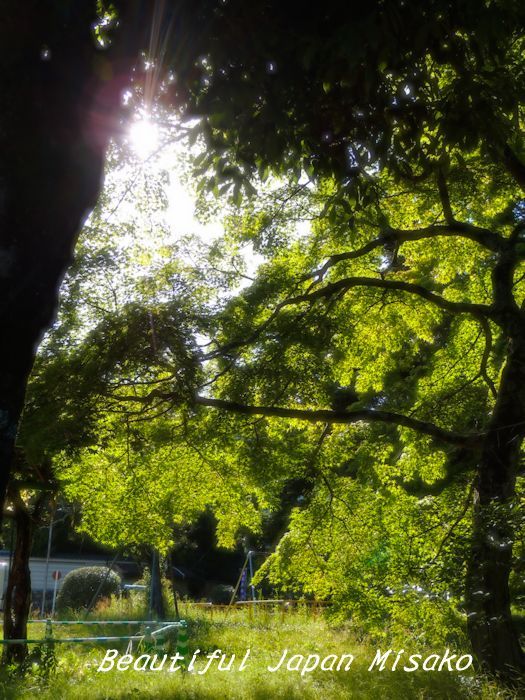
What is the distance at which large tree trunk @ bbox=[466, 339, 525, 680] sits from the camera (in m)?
5.54

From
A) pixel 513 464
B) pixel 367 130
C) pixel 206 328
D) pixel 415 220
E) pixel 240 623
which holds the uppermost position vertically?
pixel 415 220

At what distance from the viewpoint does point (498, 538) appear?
213 inches

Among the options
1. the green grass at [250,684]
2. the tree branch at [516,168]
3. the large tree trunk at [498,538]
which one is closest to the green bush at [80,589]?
the green grass at [250,684]

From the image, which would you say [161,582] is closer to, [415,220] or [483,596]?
[415,220]

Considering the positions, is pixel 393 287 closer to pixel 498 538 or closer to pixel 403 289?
pixel 403 289

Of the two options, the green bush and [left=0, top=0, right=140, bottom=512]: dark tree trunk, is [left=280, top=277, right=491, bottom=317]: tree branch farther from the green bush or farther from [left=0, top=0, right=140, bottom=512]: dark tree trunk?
the green bush

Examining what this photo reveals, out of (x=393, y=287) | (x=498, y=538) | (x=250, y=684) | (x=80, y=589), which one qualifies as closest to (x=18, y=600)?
(x=250, y=684)

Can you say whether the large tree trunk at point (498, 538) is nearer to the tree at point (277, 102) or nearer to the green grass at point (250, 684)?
the tree at point (277, 102)

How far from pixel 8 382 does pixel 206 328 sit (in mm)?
5609

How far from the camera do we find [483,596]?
6039mm

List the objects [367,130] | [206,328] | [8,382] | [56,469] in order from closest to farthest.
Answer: [8,382] → [367,130] → [206,328] → [56,469]

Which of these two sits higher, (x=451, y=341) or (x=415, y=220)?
(x=415, y=220)

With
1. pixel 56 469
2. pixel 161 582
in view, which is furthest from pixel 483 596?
pixel 161 582

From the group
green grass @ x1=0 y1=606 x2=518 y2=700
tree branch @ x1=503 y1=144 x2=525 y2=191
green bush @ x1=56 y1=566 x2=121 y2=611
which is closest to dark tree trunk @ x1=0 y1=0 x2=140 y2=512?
green grass @ x1=0 y1=606 x2=518 y2=700
